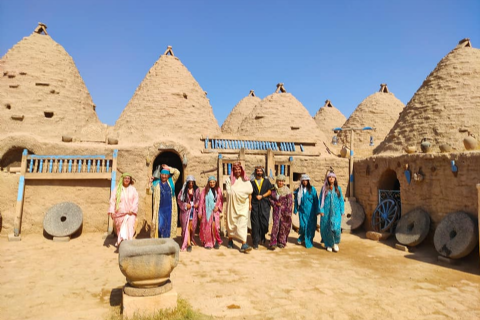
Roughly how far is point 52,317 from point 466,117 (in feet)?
34.2

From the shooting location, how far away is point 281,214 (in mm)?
6699

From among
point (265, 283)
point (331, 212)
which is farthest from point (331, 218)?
point (265, 283)

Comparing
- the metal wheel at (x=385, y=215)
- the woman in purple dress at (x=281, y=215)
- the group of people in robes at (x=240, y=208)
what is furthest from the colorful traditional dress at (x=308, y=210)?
the metal wheel at (x=385, y=215)

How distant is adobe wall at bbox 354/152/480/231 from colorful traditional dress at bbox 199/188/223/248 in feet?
13.6

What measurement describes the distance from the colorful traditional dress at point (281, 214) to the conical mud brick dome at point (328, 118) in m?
16.7

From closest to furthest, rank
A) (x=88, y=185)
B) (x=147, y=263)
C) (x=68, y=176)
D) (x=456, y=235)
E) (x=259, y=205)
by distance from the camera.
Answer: (x=147, y=263) → (x=456, y=235) → (x=259, y=205) → (x=68, y=176) → (x=88, y=185)

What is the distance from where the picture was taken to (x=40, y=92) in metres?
10.8

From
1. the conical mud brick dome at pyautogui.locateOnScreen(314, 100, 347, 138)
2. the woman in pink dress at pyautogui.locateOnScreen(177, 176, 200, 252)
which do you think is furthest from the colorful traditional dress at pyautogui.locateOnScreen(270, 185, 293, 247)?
the conical mud brick dome at pyautogui.locateOnScreen(314, 100, 347, 138)

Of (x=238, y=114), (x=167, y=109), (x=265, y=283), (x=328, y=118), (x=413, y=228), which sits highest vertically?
(x=328, y=118)

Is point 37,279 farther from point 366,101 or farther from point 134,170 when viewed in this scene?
point 366,101

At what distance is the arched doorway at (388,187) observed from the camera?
7878 mm

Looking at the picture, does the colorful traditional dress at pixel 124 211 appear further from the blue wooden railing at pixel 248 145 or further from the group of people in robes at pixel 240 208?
the blue wooden railing at pixel 248 145

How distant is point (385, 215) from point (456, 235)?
2124 millimetres

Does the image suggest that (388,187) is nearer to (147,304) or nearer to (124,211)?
(124,211)
